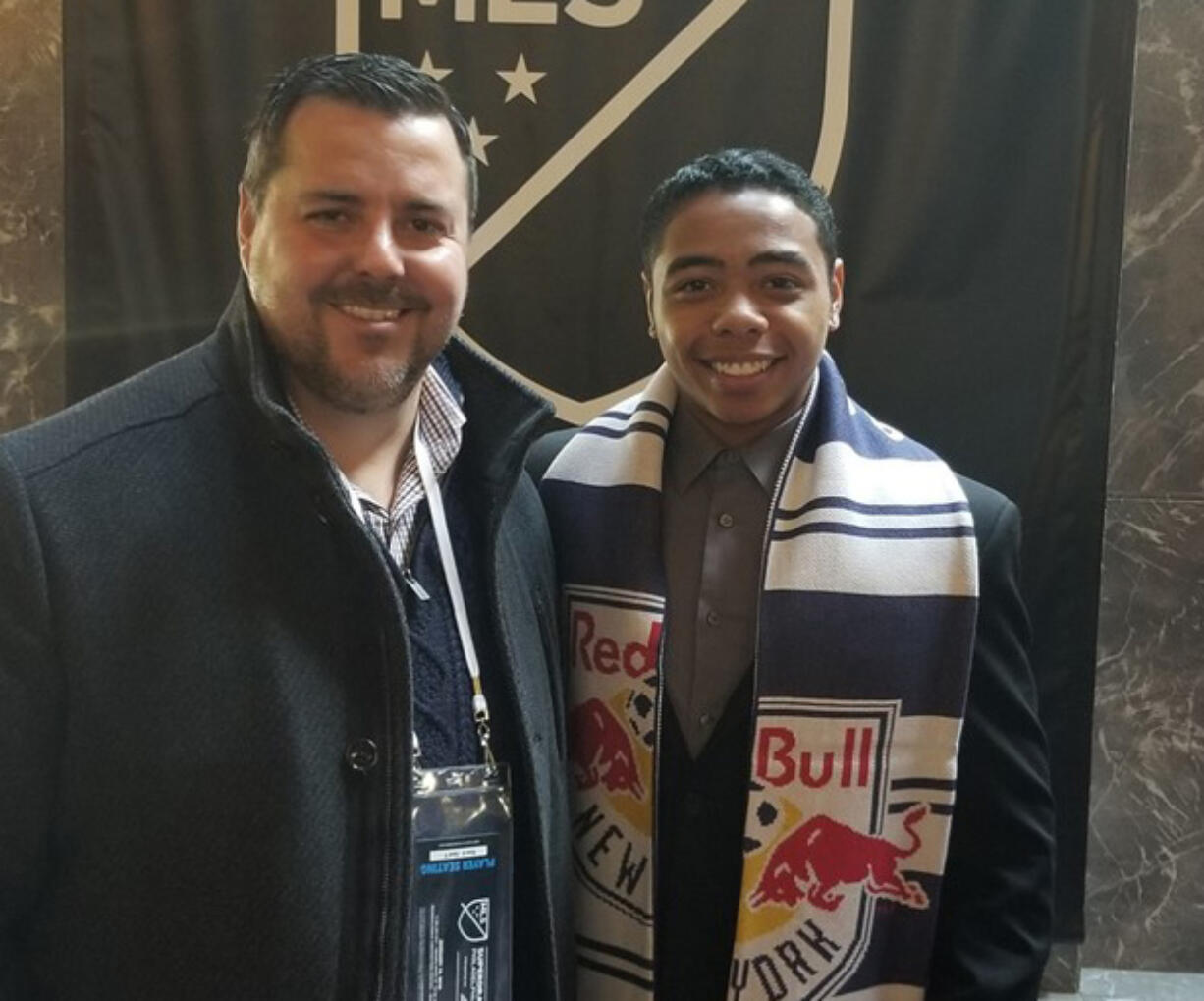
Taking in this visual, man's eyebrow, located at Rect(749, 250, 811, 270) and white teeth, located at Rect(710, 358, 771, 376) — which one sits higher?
man's eyebrow, located at Rect(749, 250, 811, 270)

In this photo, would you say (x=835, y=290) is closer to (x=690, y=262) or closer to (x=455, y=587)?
(x=690, y=262)

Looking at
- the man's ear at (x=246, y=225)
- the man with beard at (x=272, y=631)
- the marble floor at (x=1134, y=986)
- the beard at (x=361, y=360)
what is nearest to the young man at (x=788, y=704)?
the man with beard at (x=272, y=631)

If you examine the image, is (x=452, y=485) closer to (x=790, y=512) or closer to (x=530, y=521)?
(x=530, y=521)

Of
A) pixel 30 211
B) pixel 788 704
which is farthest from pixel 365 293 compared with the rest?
pixel 30 211

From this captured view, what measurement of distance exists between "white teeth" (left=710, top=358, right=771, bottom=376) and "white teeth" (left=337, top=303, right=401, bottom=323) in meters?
0.43

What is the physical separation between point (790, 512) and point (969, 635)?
240mm

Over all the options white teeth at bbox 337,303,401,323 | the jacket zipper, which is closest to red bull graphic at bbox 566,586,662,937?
the jacket zipper

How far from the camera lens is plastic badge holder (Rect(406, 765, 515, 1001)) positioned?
1135 millimetres

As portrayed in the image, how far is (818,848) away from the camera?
4.48ft

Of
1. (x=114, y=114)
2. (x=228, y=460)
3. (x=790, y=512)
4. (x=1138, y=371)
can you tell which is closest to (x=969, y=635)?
(x=790, y=512)

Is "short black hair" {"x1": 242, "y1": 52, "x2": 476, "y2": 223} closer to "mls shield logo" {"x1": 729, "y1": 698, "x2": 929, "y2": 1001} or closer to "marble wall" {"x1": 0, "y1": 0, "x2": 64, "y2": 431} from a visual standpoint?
"mls shield logo" {"x1": 729, "y1": 698, "x2": 929, "y2": 1001}

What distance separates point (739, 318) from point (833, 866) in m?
0.62

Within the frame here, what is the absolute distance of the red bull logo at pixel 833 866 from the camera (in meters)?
1.35

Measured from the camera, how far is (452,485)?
130 centimetres
